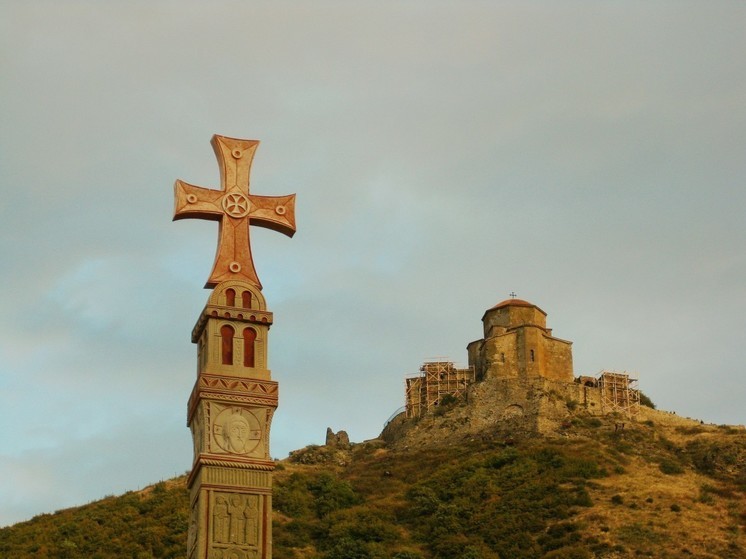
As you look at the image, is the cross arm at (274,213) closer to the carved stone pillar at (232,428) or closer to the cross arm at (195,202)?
the cross arm at (195,202)

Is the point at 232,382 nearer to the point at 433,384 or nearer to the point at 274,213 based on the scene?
the point at 274,213

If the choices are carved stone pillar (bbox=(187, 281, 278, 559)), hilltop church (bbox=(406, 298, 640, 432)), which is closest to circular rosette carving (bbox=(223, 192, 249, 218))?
carved stone pillar (bbox=(187, 281, 278, 559))

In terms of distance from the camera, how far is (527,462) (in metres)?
80.7

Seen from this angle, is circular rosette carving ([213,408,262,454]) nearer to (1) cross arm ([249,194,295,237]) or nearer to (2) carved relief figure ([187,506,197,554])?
(2) carved relief figure ([187,506,197,554])

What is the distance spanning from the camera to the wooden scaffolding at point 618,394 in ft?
290

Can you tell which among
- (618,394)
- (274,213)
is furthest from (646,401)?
(274,213)

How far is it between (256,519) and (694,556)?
40.7 meters

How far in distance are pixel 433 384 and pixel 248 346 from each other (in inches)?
2488

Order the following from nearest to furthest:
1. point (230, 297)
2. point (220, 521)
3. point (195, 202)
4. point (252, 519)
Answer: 1. point (220, 521)
2. point (252, 519)
3. point (230, 297)
4. point (195, 202)

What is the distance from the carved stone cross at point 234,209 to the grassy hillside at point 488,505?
126ft

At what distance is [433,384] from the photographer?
9025 centimetres

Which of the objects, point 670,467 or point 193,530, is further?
point 670,467

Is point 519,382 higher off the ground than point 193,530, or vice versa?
point 519,382

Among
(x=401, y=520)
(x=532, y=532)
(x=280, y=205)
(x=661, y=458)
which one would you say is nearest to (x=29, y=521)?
(x=401, y=520)
